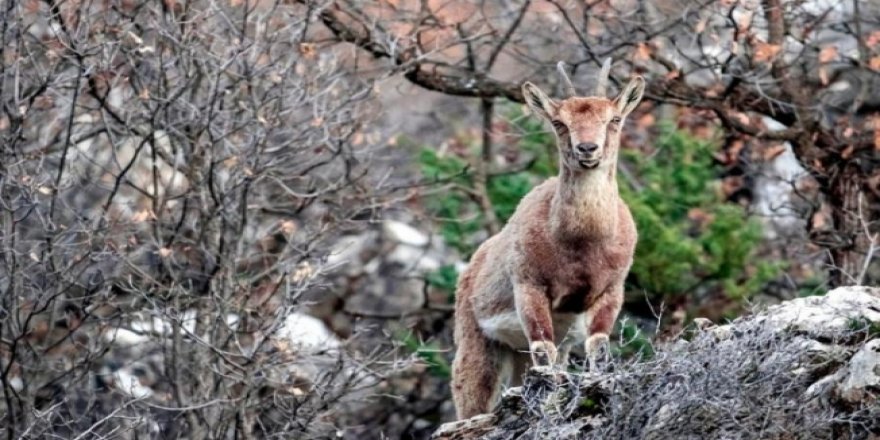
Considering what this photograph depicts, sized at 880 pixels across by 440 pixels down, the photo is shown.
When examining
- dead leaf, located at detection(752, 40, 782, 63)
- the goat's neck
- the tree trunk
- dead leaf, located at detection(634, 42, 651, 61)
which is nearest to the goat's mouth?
the goat's neck

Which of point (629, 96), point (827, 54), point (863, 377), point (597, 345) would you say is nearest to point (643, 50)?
point (827, 54)

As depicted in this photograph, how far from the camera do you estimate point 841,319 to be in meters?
8.20

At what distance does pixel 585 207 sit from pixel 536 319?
0.68m

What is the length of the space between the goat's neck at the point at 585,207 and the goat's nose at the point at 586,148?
281 mm

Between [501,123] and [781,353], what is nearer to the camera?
[781,353]

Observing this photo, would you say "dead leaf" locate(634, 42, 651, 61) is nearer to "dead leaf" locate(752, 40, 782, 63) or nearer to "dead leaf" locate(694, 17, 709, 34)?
"dead leaf" locate(694, 17, 709, 34)

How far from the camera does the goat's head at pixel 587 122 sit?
8.98m

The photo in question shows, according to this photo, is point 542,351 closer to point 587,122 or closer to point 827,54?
point 587,122

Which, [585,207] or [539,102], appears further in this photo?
[539,102]

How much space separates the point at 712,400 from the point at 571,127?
2.14 meters

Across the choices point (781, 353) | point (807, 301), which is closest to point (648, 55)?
point (807, 301)

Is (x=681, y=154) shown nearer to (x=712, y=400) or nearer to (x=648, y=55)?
(x=648, y=55)

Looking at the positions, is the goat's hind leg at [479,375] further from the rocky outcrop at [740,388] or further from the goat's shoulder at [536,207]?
the rocky outcrop at [740,388]

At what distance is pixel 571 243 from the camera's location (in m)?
9.34
